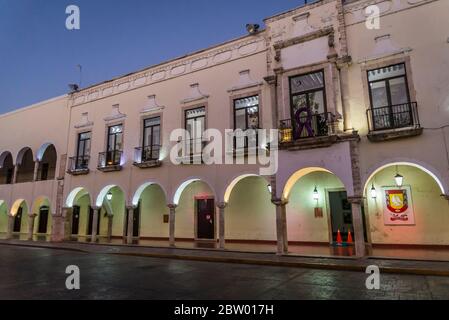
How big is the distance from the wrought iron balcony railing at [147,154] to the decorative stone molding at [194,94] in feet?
8.95

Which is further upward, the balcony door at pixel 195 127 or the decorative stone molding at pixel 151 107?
the decorative stone molding at pixel 151 107

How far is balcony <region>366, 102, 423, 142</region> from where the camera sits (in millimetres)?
10289

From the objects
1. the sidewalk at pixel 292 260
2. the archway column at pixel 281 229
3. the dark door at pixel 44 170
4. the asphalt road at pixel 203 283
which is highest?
the dark door at pixel 44 170

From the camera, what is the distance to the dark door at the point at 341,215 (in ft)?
44.8

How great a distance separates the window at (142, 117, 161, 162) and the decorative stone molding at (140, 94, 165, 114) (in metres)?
0.42

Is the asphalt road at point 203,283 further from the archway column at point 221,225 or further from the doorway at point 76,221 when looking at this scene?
the doorway at point 76,221

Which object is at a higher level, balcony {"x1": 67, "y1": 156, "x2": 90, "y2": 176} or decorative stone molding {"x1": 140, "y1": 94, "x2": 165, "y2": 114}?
decorative stone molding {"x1": 140, "y1": 94, "x2": 165, "y2": 114}

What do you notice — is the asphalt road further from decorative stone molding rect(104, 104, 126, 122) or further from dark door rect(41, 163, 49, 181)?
dark door rect(41, 163, 49, 181)

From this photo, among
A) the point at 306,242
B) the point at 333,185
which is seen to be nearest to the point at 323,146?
the point at 333,185

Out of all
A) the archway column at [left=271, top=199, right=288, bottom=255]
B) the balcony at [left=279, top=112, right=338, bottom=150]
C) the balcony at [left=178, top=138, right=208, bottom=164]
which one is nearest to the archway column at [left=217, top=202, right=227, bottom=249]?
the balcony at [left=178, top=138, right=208, bottom=164]

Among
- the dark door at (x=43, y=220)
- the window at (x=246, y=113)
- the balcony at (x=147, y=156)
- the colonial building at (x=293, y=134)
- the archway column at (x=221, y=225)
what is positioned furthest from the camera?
the dark door at (x=43, y=220)

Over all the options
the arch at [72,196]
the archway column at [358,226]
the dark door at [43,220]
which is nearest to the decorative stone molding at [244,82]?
the archway column at [358,226]

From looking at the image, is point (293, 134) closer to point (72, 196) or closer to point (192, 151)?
point (192, 151)
